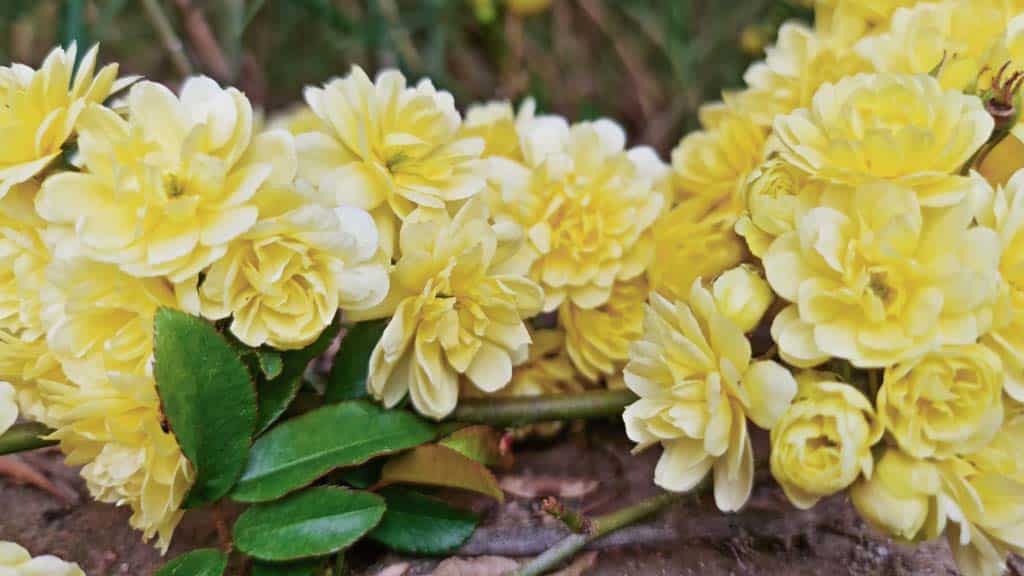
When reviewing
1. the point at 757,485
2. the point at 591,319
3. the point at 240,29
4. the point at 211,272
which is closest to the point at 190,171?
the point at 211,272

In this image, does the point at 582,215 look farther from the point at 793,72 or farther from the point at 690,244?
the point at 793,72

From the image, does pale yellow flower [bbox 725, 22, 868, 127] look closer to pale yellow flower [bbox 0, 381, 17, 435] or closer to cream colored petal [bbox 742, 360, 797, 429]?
cream colored petal [bbox 742, 360, 797, 429]

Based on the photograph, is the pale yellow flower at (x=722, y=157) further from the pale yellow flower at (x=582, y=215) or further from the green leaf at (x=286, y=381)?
the green leaf at (x=286, y=381)

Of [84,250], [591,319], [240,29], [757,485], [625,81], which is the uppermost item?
[84,250]

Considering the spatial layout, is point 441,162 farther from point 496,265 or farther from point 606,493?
point 606,493

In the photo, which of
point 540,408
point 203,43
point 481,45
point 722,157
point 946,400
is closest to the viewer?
point 946,400

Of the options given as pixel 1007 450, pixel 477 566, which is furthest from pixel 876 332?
pixel 477 566

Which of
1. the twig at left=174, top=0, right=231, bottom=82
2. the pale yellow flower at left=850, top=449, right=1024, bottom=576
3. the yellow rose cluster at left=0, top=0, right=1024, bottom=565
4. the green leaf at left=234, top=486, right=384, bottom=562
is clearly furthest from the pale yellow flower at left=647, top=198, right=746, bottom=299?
the twig at left=174, top=0, right=231, bottom=82
